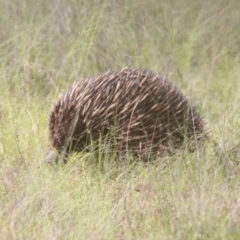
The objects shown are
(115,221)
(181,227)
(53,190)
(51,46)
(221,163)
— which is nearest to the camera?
(181,227)

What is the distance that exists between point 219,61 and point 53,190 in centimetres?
342

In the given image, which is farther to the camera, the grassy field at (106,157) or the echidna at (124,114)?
the echidna at (124,114)

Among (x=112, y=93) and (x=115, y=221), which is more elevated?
(x=112, y=93)

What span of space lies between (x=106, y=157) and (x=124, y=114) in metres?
0.44

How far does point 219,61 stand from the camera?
22.8ft

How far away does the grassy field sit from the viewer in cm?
342

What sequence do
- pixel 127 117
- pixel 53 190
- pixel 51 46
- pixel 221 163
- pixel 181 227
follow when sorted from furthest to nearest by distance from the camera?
pixel 51 46
pixel 127 117
pixel 221 163
pixel 53 190
pixel 181 227

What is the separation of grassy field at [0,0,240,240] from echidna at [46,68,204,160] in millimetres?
143

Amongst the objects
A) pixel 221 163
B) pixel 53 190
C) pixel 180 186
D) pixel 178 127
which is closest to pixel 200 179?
pixel 180 186

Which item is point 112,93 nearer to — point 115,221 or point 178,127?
point 178,127

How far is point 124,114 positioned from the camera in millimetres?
4914

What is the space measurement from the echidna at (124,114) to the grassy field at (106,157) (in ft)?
0.47

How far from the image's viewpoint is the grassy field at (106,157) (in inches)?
135

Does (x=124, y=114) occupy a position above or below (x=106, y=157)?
above
